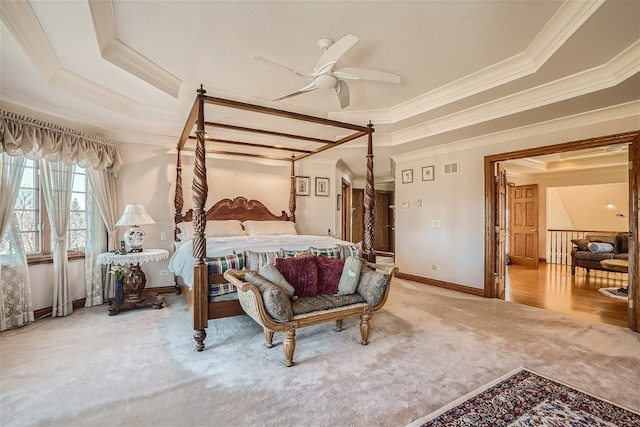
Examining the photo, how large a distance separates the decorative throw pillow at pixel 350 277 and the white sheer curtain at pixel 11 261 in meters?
3.45

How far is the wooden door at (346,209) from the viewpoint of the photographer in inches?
301

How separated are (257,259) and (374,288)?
1211mm

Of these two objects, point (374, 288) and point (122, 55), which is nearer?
point (122, 55)

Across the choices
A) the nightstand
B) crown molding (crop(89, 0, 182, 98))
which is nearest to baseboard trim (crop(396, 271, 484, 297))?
the nightstand

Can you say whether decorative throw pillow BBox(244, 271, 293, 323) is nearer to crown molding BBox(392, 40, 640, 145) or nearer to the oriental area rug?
the oriental area rug

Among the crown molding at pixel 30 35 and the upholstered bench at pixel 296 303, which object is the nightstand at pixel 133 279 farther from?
the crown molding at pixel 30 35

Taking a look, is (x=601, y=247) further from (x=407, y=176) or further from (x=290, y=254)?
(x=290, y=254)

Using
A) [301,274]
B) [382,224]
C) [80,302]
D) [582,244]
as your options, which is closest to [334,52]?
[301,274]

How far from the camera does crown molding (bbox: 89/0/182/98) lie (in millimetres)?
2127

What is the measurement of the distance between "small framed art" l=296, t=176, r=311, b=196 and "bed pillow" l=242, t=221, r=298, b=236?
90 centimetres

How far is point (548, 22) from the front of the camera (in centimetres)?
233

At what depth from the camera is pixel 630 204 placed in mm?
3285

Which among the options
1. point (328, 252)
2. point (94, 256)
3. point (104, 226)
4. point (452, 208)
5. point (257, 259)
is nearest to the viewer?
point (257, 259)

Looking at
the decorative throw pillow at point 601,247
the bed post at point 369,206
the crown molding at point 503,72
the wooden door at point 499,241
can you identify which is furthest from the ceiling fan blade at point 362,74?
the decorative throw pillow at point 601,247
